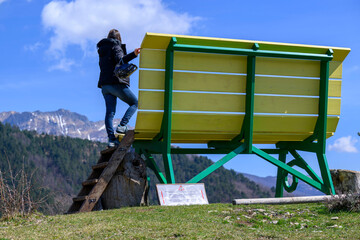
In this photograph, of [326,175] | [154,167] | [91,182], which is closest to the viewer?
[91,182]

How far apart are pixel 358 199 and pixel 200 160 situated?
455ft

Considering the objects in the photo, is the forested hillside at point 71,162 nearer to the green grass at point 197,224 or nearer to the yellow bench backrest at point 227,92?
the yellow bench backrest at point 227,92

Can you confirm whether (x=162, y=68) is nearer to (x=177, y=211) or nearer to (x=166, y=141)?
(x=166, y=141)

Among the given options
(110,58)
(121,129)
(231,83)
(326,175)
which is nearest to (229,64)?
(231,83)

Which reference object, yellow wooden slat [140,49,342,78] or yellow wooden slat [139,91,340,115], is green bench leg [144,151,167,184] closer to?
yellow wooden slat [139,91,340,115]

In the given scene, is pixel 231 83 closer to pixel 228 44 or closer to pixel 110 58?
pixel 228 44

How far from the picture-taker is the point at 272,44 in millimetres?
8320

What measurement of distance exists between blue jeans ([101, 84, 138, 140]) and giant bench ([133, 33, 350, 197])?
28 cm

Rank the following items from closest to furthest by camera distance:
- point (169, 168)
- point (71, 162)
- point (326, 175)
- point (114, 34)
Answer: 1. point (169, 168)
2. point (114, 34)
3. point (326, 175)
4. point (71, 162)

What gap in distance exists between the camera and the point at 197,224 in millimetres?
5672

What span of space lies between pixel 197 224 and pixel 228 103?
10.5 feet

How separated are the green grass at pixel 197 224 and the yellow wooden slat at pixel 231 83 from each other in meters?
2.17

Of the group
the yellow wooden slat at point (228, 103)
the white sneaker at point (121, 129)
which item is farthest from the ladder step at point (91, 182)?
the yellow wooden slat at point (228, 103)

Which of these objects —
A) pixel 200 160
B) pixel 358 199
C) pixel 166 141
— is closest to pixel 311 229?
pixel 358 199
